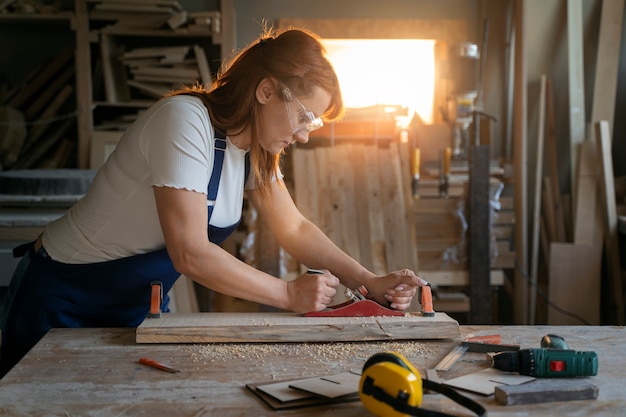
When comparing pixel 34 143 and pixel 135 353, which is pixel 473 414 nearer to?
pixel 135 353

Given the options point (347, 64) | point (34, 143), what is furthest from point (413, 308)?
point (34, 143)

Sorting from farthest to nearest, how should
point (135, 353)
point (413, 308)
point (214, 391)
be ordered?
point (413, 308), point (135, 353), point (214, 391)

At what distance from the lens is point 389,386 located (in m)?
1.23

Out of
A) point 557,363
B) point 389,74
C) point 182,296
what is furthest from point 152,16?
point 557,363

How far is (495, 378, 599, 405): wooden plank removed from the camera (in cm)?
136

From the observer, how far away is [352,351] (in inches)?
68.1

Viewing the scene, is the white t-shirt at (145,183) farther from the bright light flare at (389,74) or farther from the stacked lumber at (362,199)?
the bright light flare at (389,74)

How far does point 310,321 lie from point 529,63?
3.77m

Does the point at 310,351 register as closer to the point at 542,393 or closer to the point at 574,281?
the point at 542,393

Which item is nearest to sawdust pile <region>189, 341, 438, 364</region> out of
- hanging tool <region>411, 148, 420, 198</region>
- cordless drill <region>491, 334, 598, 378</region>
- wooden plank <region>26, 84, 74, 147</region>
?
cordless drill <region>491, 334, 598, 378</region>

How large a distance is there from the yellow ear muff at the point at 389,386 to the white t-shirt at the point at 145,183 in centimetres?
72

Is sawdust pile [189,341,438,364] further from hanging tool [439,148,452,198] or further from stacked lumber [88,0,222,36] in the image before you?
stacked lumber [88,0,222,36]

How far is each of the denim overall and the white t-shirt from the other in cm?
3

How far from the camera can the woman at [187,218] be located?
179 cm
